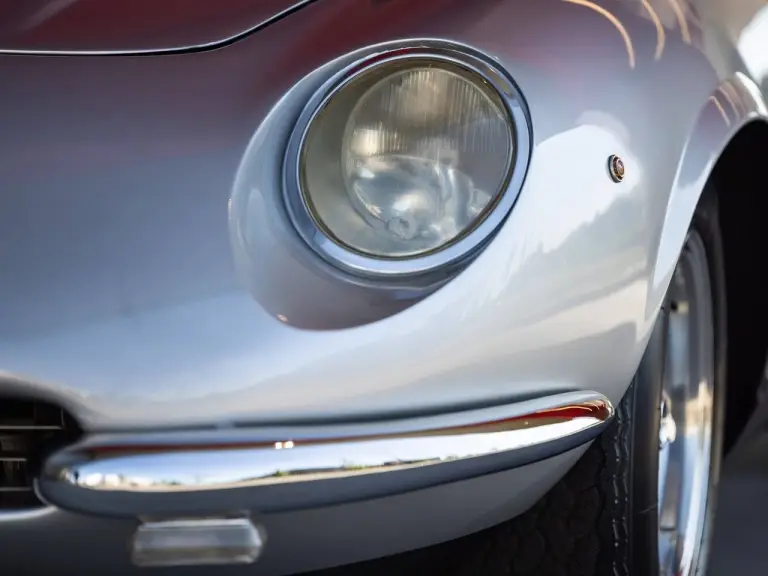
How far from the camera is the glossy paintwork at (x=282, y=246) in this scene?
0.84 meters

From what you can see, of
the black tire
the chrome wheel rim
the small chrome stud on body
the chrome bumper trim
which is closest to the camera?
the chrome bumper trim

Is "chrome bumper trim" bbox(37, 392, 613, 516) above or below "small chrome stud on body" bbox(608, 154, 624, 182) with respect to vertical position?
below

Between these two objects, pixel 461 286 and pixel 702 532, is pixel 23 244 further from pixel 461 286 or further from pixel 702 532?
pixel 702 532

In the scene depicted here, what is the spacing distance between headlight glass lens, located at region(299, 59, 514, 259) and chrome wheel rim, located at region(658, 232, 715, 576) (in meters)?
0.66

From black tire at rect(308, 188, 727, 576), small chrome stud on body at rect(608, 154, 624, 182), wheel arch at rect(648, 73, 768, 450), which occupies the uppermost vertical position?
wheel arch at rect(648, 73, 768, 450)

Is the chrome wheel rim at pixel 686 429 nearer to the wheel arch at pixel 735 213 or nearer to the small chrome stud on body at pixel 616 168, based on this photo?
the wheel arch at pixel 735 213

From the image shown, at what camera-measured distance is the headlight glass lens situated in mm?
902

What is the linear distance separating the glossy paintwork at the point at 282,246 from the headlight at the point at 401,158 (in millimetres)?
30

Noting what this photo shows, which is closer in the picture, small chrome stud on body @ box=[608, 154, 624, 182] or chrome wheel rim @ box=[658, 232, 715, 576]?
small chrome stud on body @ box=[608, 154, 624, 182]

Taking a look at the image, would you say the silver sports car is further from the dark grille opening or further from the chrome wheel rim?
the chrome wheel rim

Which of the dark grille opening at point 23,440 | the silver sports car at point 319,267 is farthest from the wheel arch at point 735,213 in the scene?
the dark grille opening at point 23,440

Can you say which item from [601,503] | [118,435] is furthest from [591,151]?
[118,435]

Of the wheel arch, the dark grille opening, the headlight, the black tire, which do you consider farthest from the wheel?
the dark grille opening

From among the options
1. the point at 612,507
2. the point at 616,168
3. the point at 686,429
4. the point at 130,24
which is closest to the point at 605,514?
the point at 612,507
